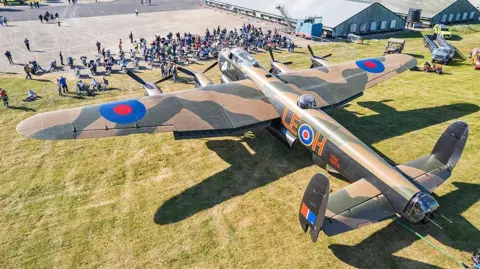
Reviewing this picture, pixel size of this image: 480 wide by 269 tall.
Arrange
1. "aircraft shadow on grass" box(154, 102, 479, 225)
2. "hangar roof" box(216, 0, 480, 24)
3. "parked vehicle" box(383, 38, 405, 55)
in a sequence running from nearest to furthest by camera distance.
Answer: "aircraft shadow on grass" box(154, 102, 479, 225)
"parked vehicle" box(383, 38, 405, 55)
"hangar roof" box(216, 0, 480, 24)

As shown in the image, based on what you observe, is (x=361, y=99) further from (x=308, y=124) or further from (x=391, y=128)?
(x=308, y=124)

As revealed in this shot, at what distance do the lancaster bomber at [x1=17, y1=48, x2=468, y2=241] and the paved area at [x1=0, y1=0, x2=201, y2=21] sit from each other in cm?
4786

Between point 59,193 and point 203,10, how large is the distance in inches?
2296

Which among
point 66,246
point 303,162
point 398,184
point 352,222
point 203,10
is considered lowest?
point 66,246

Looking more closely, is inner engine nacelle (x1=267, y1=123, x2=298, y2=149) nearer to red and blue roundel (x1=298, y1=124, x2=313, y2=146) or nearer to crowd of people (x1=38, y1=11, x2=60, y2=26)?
red and blue roundel (x1=298, y1=124, x2=313, y2=146)

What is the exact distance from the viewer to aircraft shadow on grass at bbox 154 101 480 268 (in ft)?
40.0

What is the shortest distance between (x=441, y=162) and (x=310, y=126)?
5.63 metres

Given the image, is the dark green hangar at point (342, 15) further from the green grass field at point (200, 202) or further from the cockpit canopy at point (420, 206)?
the cockpit canopy at point (420, 206)

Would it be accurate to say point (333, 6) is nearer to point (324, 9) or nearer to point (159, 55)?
point (324, 9)

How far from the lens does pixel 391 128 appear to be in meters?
20.6

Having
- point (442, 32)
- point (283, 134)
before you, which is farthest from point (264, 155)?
point (442, 32)

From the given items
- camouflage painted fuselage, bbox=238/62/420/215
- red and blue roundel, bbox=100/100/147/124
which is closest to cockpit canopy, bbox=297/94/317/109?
camouflage painted fuselage, bbox=238/62/420/215

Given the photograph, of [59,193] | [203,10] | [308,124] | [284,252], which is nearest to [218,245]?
[284,252]

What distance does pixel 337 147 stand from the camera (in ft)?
45.2
